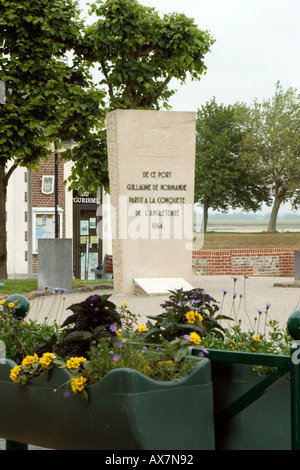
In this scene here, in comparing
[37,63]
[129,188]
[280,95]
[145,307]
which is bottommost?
[145,307]

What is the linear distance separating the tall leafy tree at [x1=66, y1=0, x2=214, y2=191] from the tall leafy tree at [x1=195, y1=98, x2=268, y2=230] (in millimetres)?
31896

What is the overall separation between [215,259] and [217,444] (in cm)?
2200

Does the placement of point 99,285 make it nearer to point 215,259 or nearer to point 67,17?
point 67,17

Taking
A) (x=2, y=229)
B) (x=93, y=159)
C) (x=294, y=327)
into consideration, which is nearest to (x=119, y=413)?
(x=294, y=327)

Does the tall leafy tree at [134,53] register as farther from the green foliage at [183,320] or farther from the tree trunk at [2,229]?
the green foliage at [183,320]

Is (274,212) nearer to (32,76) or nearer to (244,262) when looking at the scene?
(244,262)

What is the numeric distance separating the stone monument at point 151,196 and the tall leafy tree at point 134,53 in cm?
381

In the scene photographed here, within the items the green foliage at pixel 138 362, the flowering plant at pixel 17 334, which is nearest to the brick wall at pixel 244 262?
the flowering plant at pixel 17 334

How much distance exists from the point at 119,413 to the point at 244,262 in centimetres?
2283

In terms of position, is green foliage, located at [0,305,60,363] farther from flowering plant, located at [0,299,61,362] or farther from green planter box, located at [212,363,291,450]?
green planter box, located at [212,363,291,450]

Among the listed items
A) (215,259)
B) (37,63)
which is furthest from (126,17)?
(215,259)

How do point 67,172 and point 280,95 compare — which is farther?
point 280,95

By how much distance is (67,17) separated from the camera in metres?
19.3
